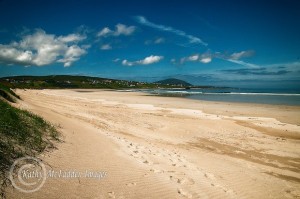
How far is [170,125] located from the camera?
18.1 meters

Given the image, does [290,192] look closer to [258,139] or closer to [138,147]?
[138,147]

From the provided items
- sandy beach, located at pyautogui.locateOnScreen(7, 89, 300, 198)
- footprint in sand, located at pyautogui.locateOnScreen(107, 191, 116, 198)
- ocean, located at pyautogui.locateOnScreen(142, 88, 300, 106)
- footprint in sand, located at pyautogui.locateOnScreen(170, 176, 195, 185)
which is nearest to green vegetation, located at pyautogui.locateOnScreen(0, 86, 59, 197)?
sandy beach, located at pyautogui.locateOnScreen(7, 89, 300, 198)

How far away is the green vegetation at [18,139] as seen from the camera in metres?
5.38

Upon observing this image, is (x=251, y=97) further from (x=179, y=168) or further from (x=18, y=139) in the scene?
(x=18, y=139)

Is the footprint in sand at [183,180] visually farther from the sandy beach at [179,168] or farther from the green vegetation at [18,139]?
the green vegetation at [18,139]

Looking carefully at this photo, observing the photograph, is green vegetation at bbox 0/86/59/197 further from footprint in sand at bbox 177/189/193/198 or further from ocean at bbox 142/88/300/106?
ocean at bbox 142/88/300/106

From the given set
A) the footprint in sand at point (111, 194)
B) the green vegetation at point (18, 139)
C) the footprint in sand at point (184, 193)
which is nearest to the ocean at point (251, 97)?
the footprint in sand at point (184, 193)

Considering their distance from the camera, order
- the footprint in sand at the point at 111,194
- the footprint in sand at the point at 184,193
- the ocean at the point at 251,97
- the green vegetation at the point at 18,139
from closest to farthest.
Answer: the footprint in sand at the point at 111,194 → the green vegetation at the point at 18,139 → the footprint in sand at the point at 184,193 → the ocean at the point at 251,97

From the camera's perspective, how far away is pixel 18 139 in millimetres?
6641

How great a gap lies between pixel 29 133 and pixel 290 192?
818 centimetres

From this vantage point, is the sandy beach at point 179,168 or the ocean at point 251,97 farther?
the ocean at point 251,97

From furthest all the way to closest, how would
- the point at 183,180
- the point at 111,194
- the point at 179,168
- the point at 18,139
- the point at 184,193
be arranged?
1. the point at 179,168
2. the point at 183,180
3. the point at 18,139
4. the point at 184,193
5. the point at 111,194

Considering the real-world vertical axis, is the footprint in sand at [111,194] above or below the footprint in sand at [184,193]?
above

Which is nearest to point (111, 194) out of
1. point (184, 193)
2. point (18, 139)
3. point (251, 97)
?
point (184, 193)
